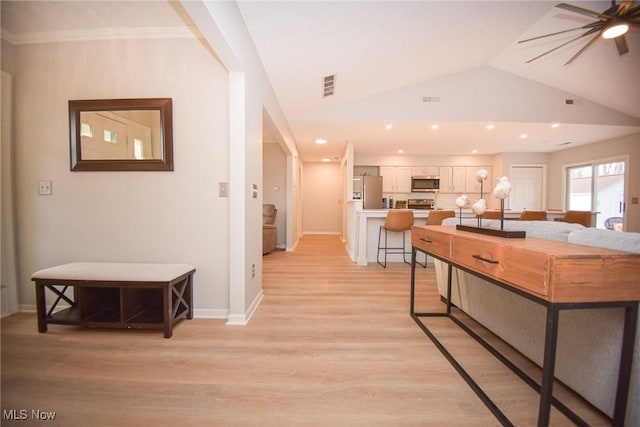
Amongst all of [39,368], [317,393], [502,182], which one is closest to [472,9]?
[502,182]

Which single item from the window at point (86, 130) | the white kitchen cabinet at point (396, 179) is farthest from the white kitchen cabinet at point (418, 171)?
the window at point (86, 130)

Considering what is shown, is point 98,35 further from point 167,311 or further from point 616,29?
point 616,29

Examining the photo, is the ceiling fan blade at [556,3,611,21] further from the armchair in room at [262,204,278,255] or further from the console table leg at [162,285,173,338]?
the armchair in room at [262,204,278,255]

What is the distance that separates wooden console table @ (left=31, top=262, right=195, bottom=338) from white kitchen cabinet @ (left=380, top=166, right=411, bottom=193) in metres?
5.69

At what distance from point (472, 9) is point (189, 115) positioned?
288cm

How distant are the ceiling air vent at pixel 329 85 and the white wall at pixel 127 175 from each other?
4.66 feet

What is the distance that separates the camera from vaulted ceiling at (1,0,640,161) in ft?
6.67

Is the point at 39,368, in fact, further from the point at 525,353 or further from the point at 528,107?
the point at 528,107

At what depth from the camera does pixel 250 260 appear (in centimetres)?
223

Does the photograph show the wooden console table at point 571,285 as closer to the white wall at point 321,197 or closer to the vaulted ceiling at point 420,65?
the vaulted ceiling at point 420,65

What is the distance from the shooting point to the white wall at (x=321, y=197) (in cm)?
790

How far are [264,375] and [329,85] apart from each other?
3253 millimetres

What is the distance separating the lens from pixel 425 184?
257 inches

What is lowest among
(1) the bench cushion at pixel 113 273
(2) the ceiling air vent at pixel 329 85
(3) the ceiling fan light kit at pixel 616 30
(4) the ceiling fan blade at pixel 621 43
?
(1) the bench cushion at pixel 113 273
